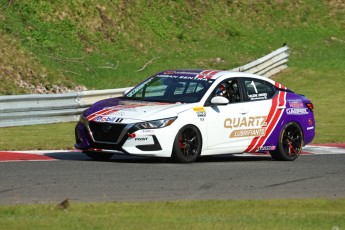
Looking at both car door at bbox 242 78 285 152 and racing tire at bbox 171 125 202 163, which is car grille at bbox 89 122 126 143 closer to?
racing tire at bbox 171 125 202 163

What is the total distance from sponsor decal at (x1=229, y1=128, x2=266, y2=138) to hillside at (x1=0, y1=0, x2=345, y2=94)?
8985 mm

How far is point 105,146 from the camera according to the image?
47.2 ft

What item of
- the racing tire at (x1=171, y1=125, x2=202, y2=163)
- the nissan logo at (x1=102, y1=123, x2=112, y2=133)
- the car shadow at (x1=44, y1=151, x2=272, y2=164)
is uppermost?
the nissan logo at (x1=102, y1=123, x2=112, y2=133)

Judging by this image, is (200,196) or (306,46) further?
(306,46)

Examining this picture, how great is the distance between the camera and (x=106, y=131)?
1441cm

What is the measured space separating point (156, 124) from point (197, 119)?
72 centimetres

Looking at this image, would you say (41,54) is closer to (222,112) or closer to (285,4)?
(222,112)

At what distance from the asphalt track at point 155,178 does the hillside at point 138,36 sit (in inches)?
360

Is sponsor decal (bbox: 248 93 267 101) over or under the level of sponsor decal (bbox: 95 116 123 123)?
over

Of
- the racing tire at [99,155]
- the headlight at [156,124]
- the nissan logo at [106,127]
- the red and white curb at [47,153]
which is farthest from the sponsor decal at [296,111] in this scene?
the nissan logo at [106,127]

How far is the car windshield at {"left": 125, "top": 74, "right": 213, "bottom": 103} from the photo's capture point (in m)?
15.3

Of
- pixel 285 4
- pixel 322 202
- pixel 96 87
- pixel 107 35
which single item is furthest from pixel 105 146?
pixel 285 4

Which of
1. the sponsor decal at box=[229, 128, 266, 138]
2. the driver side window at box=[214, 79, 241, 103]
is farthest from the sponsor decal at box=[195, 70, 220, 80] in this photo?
the sponsor decal at box=[229, 128, 266, 138]

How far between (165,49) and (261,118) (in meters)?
14.7
